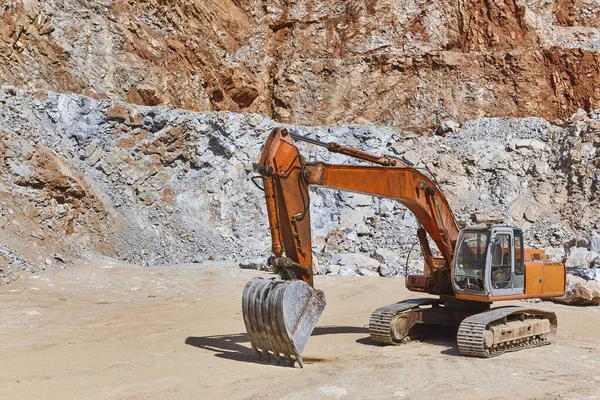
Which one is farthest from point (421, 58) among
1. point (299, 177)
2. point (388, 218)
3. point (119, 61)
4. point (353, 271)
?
point (299, 177)

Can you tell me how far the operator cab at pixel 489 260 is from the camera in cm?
909

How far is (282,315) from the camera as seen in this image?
7.64 meters

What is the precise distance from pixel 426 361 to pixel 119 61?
62.8ft

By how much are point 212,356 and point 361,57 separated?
77.1 ft

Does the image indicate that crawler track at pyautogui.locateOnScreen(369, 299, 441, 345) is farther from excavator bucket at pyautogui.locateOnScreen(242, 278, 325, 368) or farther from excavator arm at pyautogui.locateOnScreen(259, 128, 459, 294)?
excavator bucket at pyautogui.locateOnScreen(242, 278, 325, 368)

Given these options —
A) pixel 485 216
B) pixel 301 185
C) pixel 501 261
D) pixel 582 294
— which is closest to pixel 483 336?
pixel 501 261

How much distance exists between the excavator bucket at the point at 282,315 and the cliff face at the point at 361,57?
17892 mm

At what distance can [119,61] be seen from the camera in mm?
24469

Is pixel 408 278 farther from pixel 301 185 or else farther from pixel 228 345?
pixel 301 185

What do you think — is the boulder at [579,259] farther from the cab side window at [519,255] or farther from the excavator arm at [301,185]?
the excavator arm at [301,185]

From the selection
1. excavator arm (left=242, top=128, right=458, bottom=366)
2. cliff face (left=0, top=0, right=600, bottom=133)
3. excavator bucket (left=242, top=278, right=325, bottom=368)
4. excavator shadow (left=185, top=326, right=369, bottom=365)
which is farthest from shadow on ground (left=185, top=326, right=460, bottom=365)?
cliff face (left=0, top=0, right=600, bottom=133)

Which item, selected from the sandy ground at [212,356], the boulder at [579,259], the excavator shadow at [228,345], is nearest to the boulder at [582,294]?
the sandy ground at [212,356]

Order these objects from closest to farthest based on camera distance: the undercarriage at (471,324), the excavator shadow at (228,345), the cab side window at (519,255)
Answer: the excavator shadow at (228,345) < the undercarriage at (471,324) < the cab side window at (519,255)

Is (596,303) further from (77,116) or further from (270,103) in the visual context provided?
(270,103)
